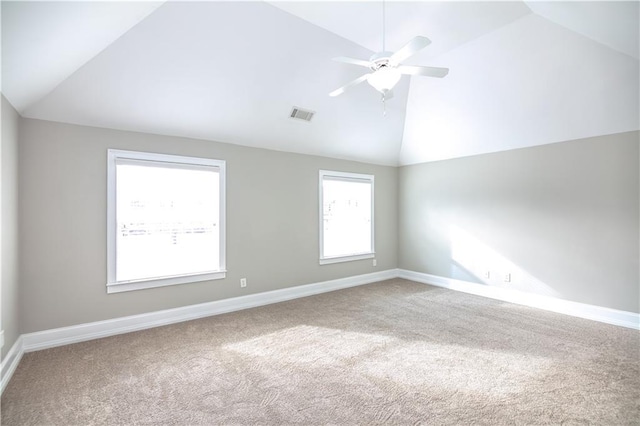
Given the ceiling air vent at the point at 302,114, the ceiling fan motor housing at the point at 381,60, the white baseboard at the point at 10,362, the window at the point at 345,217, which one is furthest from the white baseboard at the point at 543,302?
the white baseboard at the point at 10,362

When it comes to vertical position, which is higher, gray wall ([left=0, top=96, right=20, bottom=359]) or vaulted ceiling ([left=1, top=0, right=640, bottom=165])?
vaulted ceiling ([left=1, top=0, right=640, bottom=165])

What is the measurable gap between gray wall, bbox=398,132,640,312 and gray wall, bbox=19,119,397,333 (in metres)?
2.35

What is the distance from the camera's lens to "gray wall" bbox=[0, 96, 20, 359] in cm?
266

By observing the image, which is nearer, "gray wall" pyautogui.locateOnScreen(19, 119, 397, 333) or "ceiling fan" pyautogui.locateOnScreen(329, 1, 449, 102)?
"ceiling fan" pyautogui.locateOnScreen(329, 1, 449, 102)

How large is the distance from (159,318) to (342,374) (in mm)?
2457

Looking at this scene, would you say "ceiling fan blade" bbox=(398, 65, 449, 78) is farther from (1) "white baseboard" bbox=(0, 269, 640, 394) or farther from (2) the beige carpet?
(1) "white baseboard" bbox=(0, 269, 640, 394)

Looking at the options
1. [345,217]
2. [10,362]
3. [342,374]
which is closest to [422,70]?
[342,374]

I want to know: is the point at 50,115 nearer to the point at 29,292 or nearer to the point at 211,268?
the point at 29,292

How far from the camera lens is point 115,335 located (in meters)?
3.54

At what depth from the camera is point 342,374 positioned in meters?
2.71

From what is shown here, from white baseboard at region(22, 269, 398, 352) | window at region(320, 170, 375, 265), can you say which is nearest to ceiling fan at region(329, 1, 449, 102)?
window at region(320, 170, 375, 265)

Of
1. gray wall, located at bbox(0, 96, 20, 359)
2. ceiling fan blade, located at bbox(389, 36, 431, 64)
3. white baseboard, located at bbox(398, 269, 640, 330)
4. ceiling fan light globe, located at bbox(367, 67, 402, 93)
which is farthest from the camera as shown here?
white baseboard, located at bbox(398, 269, 640, 330)

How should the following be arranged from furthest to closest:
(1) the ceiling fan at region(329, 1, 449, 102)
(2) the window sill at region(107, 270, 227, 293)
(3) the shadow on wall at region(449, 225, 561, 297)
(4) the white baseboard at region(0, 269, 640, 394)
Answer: (3) the shadow on wall at region(449, 225, 561, 297) < (2) the window sill at region(107, 270, 227, 293) < (4) the white baseboard at region(0, 269, 640, 394) < (1) the ceiling fan at region(329, 1, 449, 102)

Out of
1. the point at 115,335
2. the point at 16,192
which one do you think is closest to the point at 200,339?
the point at 115,335
